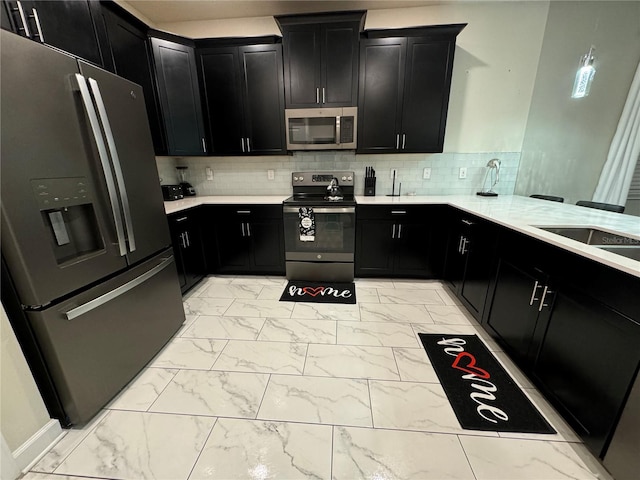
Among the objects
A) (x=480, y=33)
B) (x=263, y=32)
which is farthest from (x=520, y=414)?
(x=263, y=32)

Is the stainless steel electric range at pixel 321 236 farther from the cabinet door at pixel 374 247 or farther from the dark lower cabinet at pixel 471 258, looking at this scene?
the dark lower cabinet at pixel 471 258

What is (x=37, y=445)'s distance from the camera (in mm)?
1206

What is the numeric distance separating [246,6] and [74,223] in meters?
2.82

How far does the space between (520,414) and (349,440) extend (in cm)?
94

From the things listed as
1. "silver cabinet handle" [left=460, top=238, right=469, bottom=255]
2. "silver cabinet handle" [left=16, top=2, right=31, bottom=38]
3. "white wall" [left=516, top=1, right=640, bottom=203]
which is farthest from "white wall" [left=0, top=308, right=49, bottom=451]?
"white wall" [left=516, top=1, right=640, bottom=203]

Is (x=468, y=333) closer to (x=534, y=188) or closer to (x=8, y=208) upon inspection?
(x=534, y=188)

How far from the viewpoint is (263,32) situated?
297 centimetres

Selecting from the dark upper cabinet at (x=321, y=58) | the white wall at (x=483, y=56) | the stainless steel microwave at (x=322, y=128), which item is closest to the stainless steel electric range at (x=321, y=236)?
the stainless steel microwave at (x=322, y=128)

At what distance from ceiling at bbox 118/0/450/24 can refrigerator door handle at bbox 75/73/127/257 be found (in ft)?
7.36

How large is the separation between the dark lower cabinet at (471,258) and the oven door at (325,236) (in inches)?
39.6

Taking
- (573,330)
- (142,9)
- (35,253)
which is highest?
(142,9)

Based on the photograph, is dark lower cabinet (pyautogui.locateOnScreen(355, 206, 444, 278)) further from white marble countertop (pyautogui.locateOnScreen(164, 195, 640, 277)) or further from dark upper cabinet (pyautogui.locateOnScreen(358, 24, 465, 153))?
dark upper cabinet (pyautogui.locateOnScreen(358, 24, 465, 153))

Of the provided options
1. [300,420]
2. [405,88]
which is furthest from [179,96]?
[300,420]

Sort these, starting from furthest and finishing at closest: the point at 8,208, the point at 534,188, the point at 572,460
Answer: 1. the point at 534,188
2. the point at 572,460
3. the point at 8,208
